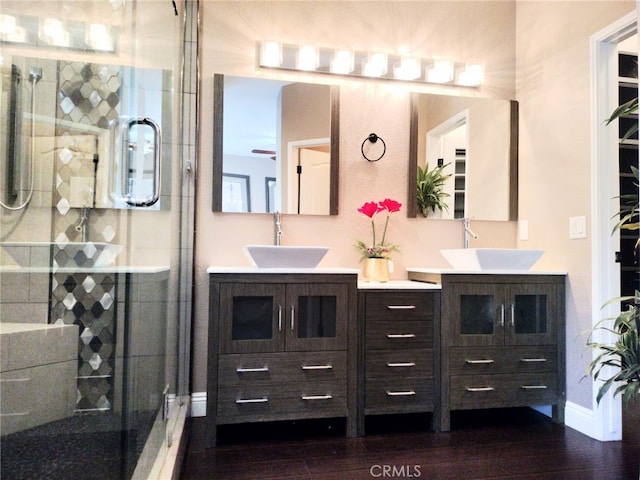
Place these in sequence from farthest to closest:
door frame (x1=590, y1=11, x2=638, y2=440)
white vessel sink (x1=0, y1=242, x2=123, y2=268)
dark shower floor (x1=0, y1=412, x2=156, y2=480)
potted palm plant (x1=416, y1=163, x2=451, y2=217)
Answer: potted palm plant (x1=416, y1=163, x2=451, y2=217) < door frame (x1=590, y1=11, x2=638, y2=440) < white vessel sink (x1=0, y1=242, x2=123, y2=268) < dark shower floor (x1=0, y1=412, x2=156, y2=480)

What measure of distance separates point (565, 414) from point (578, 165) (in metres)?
1.39

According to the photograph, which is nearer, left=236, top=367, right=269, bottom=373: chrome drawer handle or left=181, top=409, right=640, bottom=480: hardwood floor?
left=181, top=409, right=640, bottom=480: hardwood floor

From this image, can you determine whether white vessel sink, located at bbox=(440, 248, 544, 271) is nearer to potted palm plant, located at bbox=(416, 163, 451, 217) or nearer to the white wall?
the white wall

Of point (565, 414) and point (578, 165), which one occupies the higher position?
point (578, 165)

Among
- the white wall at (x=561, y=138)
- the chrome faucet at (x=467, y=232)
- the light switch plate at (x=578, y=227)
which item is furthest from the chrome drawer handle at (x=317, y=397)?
the light switch plate at (x=578, y=227)

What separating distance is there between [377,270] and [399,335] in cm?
44

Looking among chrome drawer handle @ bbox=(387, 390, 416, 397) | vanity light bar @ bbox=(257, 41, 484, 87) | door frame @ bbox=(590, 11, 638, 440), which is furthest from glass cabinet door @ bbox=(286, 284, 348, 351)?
vanity light bar @ bbox=(257, 41, 484, 87)

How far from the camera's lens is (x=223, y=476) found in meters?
1.84

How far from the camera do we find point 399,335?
91.4 inches

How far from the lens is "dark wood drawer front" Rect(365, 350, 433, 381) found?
2285mm

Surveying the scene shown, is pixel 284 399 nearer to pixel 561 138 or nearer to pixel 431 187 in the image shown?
pixel 431 187

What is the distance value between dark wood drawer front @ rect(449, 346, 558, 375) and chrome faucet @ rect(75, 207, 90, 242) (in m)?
1.87

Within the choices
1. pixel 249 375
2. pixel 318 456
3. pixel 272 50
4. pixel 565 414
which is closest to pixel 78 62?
pixel 272 50

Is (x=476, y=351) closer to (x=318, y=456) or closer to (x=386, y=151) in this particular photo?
(x=318, y=456)
